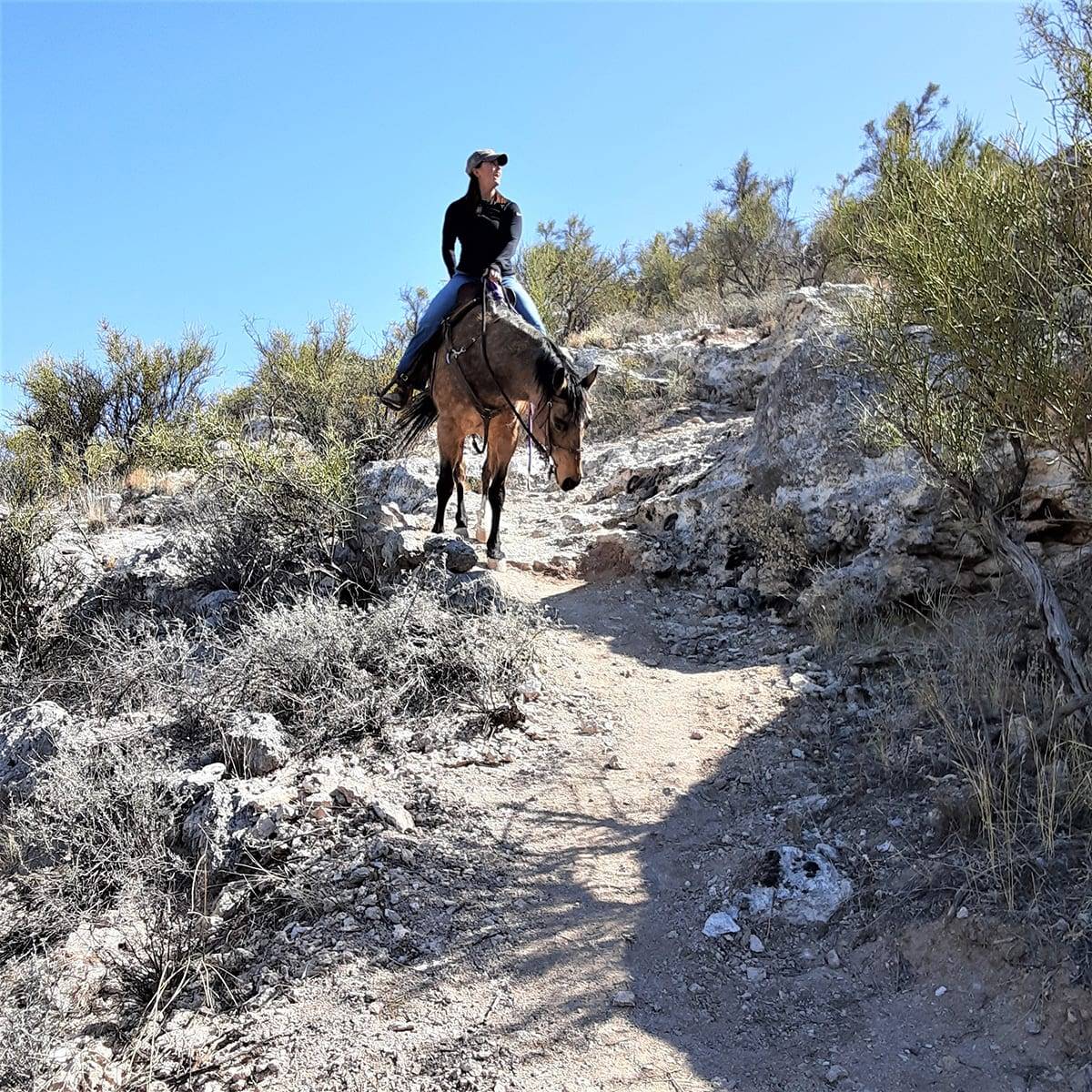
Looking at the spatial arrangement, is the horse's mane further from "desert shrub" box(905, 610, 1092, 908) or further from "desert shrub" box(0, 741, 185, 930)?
"desert shrub" box(0, 741, 185, 930)

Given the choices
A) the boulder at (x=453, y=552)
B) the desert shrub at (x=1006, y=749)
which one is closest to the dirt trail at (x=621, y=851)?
the boulder at (x=453, y=552)

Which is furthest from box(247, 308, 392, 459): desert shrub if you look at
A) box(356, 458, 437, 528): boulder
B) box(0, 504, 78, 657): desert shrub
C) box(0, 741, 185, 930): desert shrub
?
box(0, 741, 185, 930): desert shrub

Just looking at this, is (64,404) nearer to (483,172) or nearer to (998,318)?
(483,172)

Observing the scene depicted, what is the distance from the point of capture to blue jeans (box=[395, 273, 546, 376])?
24.8ft

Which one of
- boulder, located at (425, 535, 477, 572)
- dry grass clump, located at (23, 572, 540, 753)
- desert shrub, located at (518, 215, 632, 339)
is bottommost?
dry grass clump, located at (23, 572, 540, 753)

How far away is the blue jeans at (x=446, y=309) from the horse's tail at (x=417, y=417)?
0.41 m

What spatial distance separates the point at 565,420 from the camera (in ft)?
21.8

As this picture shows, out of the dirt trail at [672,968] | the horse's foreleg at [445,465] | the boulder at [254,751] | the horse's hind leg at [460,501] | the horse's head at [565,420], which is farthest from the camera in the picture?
the horse's hind leg at [460,501]

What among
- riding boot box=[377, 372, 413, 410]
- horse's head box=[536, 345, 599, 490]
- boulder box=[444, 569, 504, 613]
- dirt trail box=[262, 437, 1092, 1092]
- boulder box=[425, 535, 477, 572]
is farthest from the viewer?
riding boot box=[377, 372, 413, 410]

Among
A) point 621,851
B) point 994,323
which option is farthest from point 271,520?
point 994,323

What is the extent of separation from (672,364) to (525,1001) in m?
11.2

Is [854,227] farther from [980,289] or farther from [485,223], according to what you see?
[485,223]

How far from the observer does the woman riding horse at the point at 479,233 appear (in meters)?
7.31

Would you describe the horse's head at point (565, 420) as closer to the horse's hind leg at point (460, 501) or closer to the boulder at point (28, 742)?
the horse's hind leg at point (460, 501)
